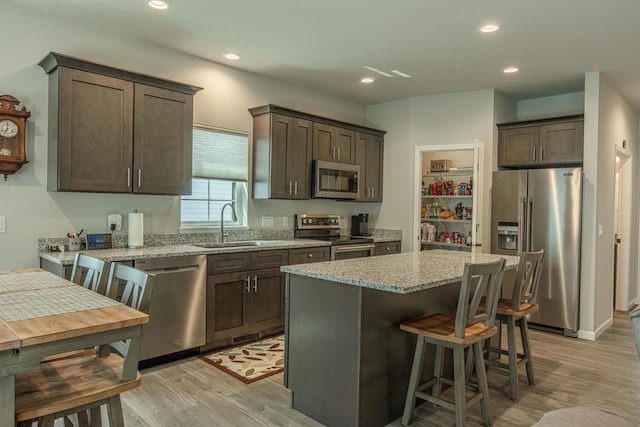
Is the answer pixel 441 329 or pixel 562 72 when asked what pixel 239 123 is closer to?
pixel 441 329

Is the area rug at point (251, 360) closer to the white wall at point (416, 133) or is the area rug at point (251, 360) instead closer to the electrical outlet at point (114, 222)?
the electrical outlet at point (114, 222)

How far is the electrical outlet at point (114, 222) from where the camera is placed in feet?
12.0

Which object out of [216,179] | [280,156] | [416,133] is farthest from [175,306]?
[416,133]

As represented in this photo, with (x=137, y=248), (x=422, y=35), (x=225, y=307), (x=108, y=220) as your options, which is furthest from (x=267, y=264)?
(x=422, y=35)

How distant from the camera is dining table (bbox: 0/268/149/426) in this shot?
1.29 m

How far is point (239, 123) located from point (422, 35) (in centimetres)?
207

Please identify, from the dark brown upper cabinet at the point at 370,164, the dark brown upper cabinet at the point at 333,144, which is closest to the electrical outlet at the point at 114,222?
the dark brown upper cabinet at the point at 333,144

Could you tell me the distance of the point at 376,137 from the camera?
593 cm

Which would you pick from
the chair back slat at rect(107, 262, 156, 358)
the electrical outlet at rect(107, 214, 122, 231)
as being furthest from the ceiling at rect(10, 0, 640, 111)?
the chair back slat at rect(107, 262, 156, 358)

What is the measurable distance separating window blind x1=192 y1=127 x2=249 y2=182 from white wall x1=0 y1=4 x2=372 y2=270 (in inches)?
4.7

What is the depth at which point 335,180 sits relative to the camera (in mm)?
5285

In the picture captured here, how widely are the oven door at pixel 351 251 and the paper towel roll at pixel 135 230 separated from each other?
2.00 metres

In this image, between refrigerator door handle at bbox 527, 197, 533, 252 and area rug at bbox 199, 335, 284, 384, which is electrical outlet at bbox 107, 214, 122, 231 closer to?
area rug at bbox 199, 335, 284, 384

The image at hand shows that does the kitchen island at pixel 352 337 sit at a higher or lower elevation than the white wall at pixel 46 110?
lower
